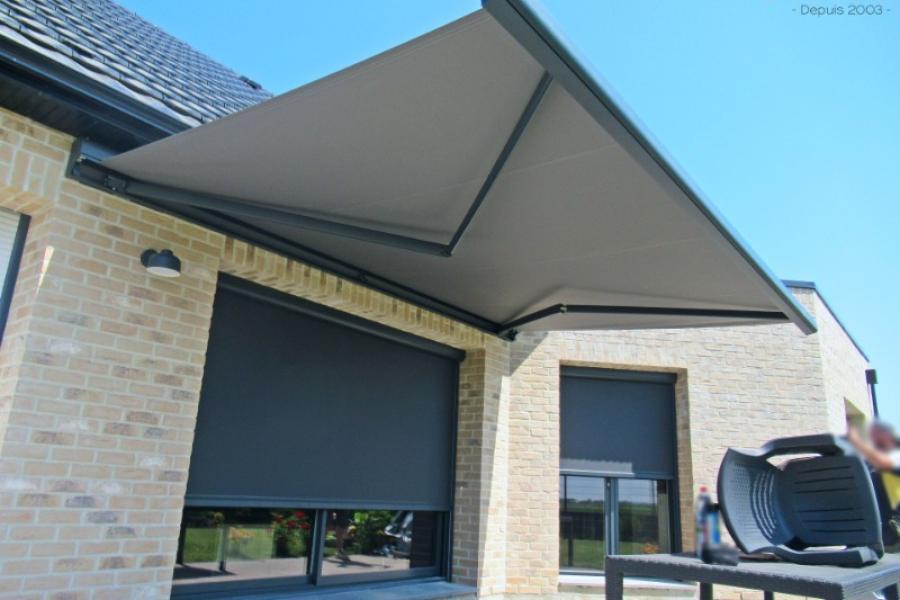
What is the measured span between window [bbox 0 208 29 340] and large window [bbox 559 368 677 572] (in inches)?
253

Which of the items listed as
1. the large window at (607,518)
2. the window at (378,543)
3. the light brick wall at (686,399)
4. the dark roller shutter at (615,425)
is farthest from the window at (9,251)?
the large window at (607,518)

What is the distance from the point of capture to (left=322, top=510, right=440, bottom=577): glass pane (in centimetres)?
598

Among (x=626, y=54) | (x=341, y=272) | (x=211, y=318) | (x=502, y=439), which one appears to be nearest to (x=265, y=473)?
(x=211, y=318)

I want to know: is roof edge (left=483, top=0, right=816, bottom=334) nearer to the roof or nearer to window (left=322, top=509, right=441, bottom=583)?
the roof

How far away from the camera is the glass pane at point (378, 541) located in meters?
5.98

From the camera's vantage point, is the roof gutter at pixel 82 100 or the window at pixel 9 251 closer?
the roof gutter at pixel 82 100

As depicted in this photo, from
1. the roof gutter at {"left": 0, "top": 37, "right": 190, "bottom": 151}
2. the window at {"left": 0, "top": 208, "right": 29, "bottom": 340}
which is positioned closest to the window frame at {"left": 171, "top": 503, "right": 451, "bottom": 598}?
the window at {"left": 0, "top": 208, "right": 29, "bottom": 340}

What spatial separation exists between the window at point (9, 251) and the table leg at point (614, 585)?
355 cm

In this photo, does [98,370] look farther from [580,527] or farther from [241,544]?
[580,527]

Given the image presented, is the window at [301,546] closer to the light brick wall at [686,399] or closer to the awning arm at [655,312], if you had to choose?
the light brick wall at [686,399]

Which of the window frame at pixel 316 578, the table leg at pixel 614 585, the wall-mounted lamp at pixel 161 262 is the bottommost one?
the window frame at pixel 316 578

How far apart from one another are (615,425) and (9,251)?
7.12 meters

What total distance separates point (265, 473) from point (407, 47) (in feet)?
12.4

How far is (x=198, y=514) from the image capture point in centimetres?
488
